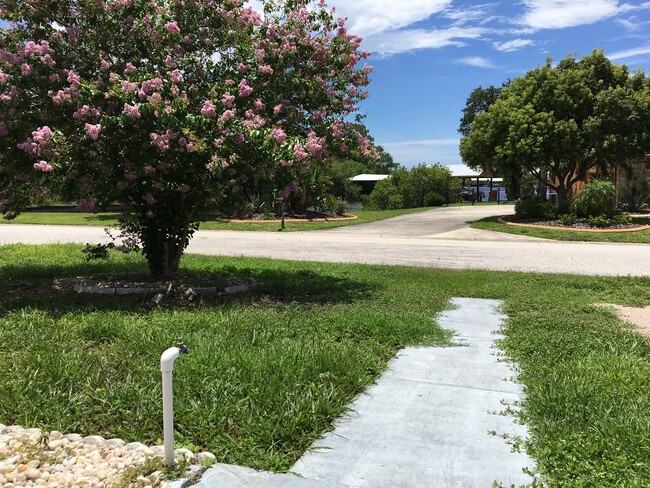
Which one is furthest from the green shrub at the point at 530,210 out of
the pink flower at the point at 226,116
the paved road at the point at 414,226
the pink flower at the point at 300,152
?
the pink flower at the point at 226,116

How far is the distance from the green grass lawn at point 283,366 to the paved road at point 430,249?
386 cm

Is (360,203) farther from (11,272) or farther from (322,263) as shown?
(11,272)

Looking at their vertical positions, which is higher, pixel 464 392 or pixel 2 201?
pixel 2 201

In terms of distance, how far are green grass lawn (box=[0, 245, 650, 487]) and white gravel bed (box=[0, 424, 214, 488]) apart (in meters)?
0.15

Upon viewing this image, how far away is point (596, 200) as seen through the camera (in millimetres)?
20078

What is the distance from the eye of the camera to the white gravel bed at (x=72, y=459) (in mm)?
2885

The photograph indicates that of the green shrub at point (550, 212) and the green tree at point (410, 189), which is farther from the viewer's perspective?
the green tree at point (410, 189)

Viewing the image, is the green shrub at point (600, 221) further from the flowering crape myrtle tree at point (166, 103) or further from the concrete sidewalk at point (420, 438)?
the concrete sidewalk at point (420, 438)

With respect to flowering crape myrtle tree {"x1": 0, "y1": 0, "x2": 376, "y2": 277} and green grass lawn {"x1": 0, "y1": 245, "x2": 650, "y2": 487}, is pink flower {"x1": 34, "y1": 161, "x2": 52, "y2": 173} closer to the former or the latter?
flowering crape myrtle tree {"x1": 0, "y1": 0, "x2": 376, "y2": 277}

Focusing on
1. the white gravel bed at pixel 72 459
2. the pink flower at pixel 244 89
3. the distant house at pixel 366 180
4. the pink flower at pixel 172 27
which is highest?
the distant house at pixel 366 180

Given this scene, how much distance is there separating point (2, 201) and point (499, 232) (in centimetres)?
1663

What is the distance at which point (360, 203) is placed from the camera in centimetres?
4150

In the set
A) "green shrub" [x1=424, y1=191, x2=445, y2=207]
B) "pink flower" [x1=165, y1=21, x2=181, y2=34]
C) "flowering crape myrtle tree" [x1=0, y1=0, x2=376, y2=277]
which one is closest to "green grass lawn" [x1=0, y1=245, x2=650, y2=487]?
"flowering crape myrtle tree" [x1=0, y1=0, x2=376, y2=277]

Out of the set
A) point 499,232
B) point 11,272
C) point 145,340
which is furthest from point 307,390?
point 499,232
